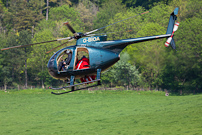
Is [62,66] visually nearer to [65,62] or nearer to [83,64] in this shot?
[65,62]

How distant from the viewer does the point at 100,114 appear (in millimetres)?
50469

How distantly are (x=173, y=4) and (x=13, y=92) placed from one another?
45465 mm

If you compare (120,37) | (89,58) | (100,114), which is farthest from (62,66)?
(120,37)

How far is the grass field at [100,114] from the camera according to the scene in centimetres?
4022

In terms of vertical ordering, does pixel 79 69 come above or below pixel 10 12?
below

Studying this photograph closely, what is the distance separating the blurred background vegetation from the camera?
197ft

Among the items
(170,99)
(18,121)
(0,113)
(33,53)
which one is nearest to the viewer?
(18,121)

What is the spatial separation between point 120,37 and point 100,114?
1183 inches

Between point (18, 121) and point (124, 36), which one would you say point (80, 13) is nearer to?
point (124, 36)

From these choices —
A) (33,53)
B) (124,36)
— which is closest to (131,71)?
(124,36)

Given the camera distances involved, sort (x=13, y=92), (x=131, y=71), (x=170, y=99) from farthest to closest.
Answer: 1. (x=13, y=92)
2. (x=131, y=71)
3. (x=170, y=99)

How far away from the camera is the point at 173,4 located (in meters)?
90.2

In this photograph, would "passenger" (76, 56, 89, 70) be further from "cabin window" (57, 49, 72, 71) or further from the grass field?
the grass field

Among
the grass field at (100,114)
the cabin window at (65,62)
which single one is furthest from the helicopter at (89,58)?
the grass field at (100,114)
